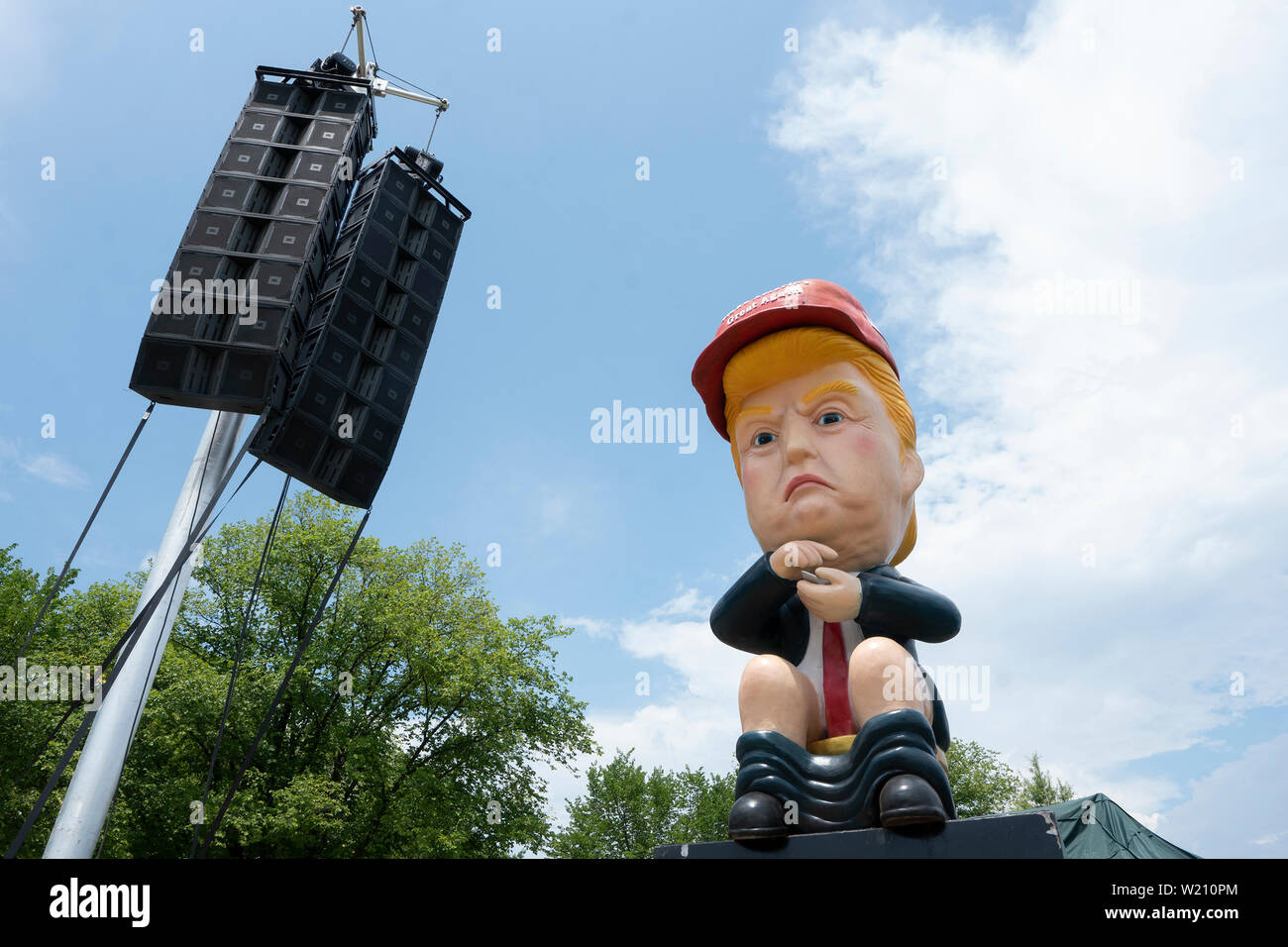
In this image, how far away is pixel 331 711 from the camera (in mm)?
14898

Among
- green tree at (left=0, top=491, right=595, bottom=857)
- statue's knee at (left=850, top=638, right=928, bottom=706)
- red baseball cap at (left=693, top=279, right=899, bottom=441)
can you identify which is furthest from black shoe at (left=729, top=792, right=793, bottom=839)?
green tree at (left=0, top=491, right=595, bottom=857)

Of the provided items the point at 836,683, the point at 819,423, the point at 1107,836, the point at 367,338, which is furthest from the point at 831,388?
the point at 1107,836

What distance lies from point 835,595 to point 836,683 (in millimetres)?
459

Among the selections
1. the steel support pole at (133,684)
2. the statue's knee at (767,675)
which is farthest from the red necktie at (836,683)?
the steel support pole at (133,684)

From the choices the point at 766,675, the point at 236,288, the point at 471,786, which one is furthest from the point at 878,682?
the point at 471,786

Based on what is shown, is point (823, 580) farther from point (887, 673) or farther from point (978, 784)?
point (978, 784)

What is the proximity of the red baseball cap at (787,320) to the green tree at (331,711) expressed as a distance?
34.8 ft

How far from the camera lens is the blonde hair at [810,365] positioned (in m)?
4.97

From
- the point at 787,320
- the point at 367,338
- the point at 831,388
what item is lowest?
the point at 831,388

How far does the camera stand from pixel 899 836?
358 cm

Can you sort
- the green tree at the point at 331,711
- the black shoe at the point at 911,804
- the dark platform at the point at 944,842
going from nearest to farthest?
1. the dark platform at the point at 944,842
2. the black shoe at the point at 911,804
3. the green tree at the point at 331,711

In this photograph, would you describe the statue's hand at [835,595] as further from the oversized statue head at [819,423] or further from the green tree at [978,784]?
the green tree at [978,784]
